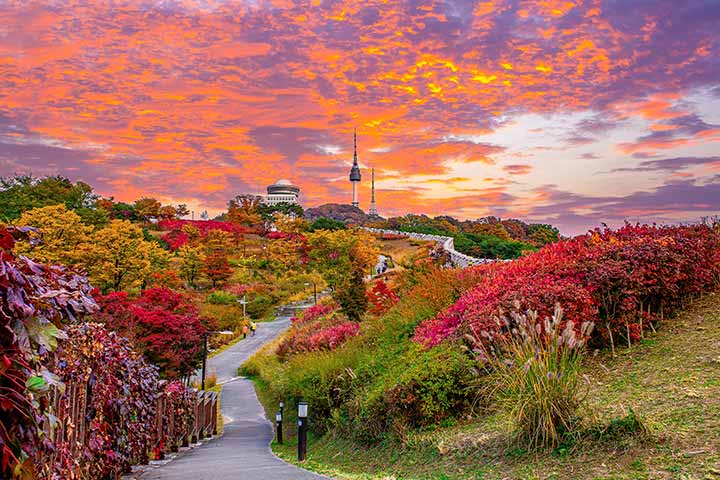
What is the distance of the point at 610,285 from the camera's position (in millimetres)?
9117

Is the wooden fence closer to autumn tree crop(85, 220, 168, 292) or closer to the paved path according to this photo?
the paved path

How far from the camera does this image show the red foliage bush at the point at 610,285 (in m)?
8.85

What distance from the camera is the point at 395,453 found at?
8.30 metres

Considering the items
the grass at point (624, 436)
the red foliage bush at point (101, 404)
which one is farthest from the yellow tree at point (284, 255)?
the red foliage bush at point (101, 404)

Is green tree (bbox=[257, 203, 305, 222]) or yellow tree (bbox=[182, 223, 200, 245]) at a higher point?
green tree (bbox=[257, 203, 305, 222])

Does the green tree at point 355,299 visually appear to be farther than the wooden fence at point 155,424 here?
Yes

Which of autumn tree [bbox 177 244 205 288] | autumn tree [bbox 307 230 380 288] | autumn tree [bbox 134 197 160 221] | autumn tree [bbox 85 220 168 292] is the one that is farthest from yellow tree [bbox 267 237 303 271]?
autumn tree [bbox 134 197 160 221]

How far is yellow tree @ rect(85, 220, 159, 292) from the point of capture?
3331 cm

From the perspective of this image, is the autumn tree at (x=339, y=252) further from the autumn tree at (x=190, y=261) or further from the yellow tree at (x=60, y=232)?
the yellow tree at (x=60, y=232)

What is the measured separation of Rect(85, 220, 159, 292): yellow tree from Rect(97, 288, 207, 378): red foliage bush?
13.0m

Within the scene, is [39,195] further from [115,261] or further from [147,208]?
[115,261]

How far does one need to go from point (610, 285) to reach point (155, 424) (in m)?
7.24

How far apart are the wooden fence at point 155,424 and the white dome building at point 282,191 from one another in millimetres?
138157

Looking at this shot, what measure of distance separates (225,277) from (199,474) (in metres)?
47.8
